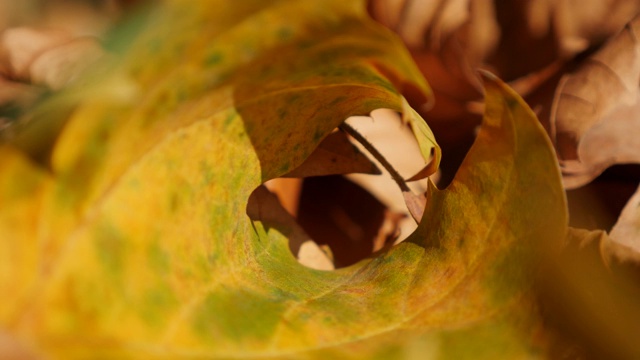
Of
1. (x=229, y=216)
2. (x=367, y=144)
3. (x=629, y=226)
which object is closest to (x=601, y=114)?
(x=629, y=226)

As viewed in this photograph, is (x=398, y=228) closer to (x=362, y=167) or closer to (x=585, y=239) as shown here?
(x=362, y=167)

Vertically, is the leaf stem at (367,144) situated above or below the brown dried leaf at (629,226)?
above

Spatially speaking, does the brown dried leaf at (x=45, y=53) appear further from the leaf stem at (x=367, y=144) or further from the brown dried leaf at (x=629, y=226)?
the brown dried leaf at (x=629, y=226)

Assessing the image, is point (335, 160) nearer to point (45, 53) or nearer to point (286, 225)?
point (286, 225)

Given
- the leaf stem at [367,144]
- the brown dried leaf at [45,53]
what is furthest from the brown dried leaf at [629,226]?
the brown dried leaf at [45,53]

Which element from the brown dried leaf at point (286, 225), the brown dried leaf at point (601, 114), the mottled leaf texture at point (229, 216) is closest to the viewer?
the mottled leaf texture at point (229, 216)

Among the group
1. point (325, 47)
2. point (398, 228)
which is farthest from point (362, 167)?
point (325, 47)

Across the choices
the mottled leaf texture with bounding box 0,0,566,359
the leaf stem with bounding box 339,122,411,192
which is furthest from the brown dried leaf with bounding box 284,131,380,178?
the mottled leaf texture with bounding box 0,0,566,359
